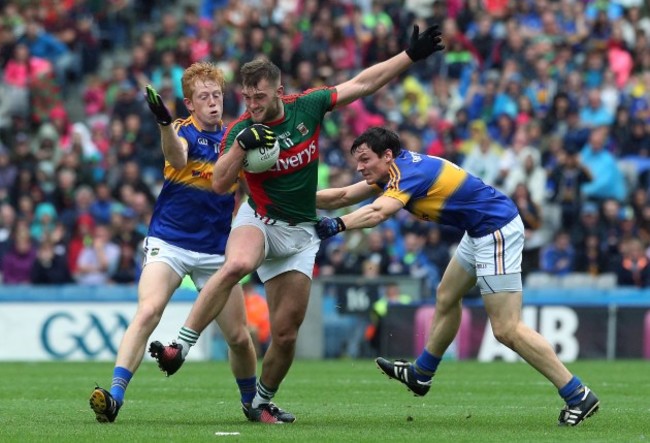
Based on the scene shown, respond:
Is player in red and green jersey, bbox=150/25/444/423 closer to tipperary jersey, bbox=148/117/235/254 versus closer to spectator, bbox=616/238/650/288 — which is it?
tipperary jersey, bbox=148/117/235/254

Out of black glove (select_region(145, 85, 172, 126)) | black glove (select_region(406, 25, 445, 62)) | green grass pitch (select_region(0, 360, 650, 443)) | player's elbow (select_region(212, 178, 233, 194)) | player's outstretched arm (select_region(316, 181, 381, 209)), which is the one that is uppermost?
black glove (select_region(406, 25, 445, 62))

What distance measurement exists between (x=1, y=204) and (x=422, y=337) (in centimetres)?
733

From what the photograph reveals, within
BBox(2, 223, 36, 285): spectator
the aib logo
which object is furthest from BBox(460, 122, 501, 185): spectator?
BBox(2, 223, 36, 285): spectator

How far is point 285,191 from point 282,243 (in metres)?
0.39

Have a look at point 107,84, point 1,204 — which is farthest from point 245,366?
point 107,84

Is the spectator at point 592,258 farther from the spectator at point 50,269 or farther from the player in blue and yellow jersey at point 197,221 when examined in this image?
the player in blue and yellow jersey at point 197,221

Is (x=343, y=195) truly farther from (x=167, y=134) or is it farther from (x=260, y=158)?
(x=167, y=134)

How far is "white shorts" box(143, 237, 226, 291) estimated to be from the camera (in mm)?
10938

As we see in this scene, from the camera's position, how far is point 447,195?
36.0 ft

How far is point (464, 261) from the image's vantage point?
37.4 feet

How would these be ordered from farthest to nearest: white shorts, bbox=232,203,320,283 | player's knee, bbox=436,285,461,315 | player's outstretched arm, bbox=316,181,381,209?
player's knee, bbox=436,285,461,315
player's outstretched arm, bbox=316,181,381,209
white shorts, bbox=232,203,320,283

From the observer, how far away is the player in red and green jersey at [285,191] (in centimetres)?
1058

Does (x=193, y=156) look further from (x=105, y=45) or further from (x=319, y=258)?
(x=105, y=45)

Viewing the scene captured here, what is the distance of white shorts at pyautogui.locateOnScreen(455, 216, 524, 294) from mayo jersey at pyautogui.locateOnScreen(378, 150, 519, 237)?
64mm
